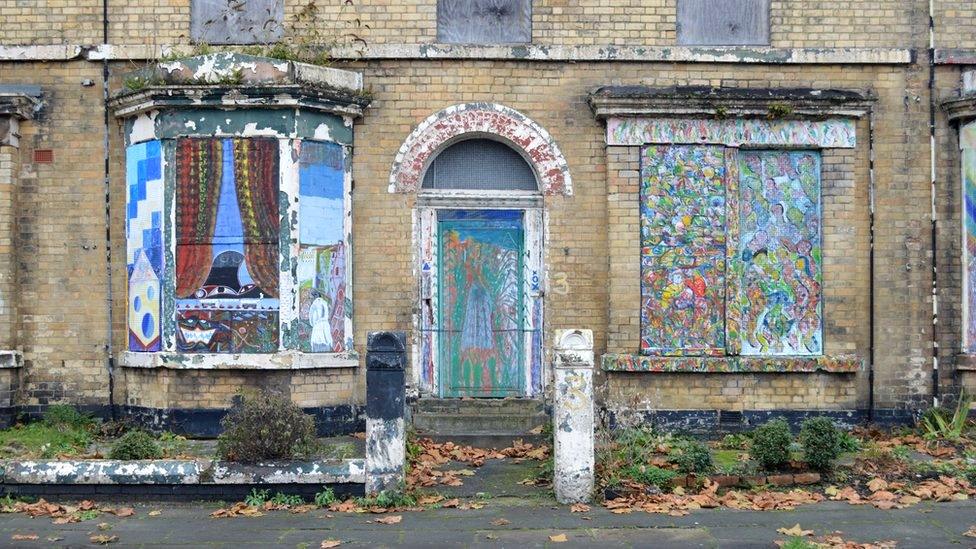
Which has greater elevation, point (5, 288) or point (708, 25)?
point (708, 25)

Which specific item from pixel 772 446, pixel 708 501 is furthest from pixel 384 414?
pixel 772 446

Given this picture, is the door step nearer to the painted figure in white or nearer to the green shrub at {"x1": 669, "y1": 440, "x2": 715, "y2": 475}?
the painted figure in white

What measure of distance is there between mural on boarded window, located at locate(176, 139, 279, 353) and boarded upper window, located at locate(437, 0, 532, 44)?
255cm

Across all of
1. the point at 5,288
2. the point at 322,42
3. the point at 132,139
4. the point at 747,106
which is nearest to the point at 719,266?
the point at 747,106

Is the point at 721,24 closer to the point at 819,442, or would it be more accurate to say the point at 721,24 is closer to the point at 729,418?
the point at 729,418

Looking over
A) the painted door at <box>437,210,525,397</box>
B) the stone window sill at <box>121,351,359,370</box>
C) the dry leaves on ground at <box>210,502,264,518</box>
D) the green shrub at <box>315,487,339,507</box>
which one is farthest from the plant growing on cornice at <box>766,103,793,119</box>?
the dry leaves on ground at <box>210,502,264,518</box>

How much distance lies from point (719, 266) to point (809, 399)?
6.12 ft

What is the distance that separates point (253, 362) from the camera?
1117 cm

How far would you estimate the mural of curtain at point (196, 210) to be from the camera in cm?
1127

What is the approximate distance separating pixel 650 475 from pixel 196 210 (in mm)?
5781

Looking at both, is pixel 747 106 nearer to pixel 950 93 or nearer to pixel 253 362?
pixel 950 93

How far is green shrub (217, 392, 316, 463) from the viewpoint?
28.1 ft

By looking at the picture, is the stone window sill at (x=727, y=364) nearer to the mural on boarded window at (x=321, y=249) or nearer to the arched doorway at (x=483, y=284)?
the arched doorway at (x=483, y=284)

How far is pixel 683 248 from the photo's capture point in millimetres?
11734
